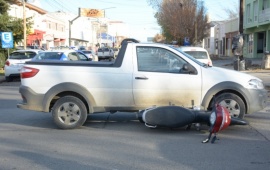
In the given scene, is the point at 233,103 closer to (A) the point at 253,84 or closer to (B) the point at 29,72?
(A) the point at 253,84

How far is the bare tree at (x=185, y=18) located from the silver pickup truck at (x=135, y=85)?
37027mm

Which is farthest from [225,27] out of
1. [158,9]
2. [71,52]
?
[71,52]

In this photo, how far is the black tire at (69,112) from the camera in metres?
7.66

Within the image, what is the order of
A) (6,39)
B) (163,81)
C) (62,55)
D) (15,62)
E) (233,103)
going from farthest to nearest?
1. (6,39)
2. (15,62)
3. (62,55)
4. (233,103)
5. (163,81)

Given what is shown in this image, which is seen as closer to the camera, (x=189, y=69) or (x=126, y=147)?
(x=126, y=147)

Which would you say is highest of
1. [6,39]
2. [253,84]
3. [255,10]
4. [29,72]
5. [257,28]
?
[255,10]

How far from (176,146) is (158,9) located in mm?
46404

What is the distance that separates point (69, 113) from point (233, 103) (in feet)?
11.3

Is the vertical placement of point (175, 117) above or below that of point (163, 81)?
below

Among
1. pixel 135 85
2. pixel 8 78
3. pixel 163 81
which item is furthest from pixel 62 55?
pixel 163 81

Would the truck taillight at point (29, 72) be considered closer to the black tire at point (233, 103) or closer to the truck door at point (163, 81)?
the truck door at point (163, 81)

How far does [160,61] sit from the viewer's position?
7641 mm

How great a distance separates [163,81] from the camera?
752 cm

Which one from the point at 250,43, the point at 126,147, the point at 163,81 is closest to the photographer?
the point at 126,147
